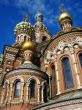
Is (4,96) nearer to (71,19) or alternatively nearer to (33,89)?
(33,89)

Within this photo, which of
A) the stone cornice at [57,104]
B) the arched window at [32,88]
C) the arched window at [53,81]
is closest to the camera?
the stone cornice at [57,104]

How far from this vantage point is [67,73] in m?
14.8

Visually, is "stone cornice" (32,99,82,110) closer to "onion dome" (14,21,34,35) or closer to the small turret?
the small turret

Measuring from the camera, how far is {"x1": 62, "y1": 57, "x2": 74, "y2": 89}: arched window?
46.6 ft

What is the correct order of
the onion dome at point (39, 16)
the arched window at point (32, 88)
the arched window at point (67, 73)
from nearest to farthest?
1. the arched window at point (67, 73)
2. the arched window at point (32, 88)
3. the onion dome at point (39, 16)

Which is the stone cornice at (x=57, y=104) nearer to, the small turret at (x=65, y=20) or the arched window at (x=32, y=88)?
the arched window at (x=32, y=88)

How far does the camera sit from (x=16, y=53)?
754 inches

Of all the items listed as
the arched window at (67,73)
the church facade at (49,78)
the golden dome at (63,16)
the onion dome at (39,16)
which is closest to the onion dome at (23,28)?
the onion dome at (39,16)

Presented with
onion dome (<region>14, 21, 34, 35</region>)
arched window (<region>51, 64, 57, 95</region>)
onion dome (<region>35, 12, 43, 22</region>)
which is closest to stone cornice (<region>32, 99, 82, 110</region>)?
arched window (<region>51, 64, 57, 95</region>)

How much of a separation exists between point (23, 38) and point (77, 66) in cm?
1470

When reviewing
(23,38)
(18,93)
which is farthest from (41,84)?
(23,38)

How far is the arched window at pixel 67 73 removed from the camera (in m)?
14.2

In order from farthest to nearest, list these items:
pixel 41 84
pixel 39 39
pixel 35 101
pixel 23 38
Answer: pixel 39 39 < pixel 23 38 < pixel 41 84 < pixel 35 101

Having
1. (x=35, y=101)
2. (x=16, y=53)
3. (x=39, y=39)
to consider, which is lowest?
(x=35, y=101)
